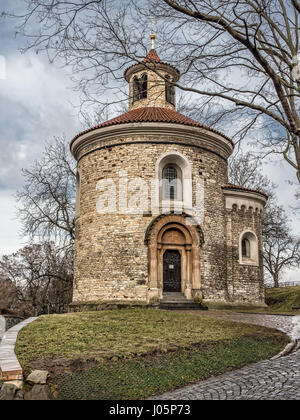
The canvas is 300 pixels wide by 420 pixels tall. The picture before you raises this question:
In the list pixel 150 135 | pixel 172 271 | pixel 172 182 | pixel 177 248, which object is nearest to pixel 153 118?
pixel 150 135

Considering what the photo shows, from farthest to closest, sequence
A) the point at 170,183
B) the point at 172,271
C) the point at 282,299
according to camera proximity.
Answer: the point at 282,299 < the point at 170,183 < the point at 172,271

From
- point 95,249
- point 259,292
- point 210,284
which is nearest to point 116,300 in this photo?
point 95,249

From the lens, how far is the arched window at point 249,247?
2095cm

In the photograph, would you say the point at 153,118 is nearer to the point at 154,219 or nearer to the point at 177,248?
the point at 154,219

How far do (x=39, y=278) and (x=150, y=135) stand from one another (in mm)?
13266

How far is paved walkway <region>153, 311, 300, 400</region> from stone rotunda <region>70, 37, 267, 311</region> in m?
9.20

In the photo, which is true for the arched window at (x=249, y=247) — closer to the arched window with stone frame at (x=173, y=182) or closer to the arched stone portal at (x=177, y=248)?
the arched stone portal at (x=177, y=248)

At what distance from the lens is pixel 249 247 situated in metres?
21.3

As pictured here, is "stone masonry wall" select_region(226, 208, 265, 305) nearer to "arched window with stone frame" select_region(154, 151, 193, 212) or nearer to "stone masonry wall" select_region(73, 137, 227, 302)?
"stone masonry wall" select_region(73, 137, 227, 302)

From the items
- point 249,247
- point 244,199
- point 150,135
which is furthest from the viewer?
point 249,247

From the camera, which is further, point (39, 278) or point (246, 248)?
point (39, 278)

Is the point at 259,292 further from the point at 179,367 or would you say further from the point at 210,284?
the point at 179,367

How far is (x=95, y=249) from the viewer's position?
59.7 ft
